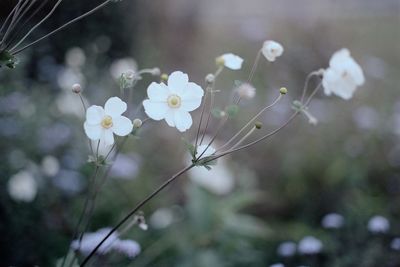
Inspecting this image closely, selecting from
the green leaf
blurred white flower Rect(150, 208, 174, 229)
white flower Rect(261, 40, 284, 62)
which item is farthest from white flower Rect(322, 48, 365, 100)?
blurred white flower Rect(150, 208, 174, 229)

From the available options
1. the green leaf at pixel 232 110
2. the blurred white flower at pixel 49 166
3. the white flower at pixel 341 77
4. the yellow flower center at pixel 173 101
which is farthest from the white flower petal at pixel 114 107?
the blurred white flower at pixel 49 166

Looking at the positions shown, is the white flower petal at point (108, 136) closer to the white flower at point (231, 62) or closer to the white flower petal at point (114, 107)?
the white flower petal at point (114, 107)

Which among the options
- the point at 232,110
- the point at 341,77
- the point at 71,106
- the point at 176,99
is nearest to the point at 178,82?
the point at 176,99

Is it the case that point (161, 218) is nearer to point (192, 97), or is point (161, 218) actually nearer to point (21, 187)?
point (21, 187)

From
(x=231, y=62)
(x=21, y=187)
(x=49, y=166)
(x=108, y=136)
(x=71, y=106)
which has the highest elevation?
(x=71, y=106)

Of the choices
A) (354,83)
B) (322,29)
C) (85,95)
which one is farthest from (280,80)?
(354,83)

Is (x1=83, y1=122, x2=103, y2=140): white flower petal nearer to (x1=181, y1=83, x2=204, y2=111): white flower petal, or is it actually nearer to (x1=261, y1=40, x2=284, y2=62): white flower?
(x1=181, y1=83, x2=204, y2=111): white flower petal
